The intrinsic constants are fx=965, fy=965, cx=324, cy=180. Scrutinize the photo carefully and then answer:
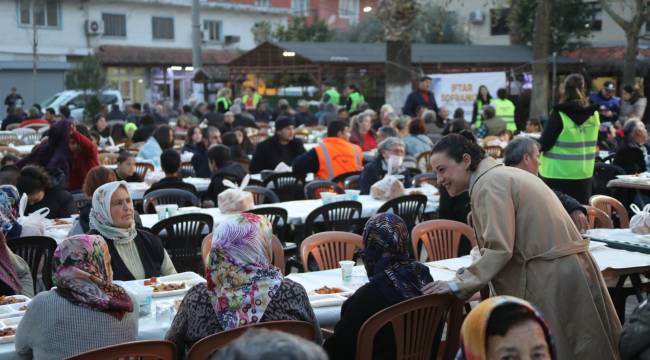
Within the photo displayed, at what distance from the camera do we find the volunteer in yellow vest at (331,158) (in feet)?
35.9

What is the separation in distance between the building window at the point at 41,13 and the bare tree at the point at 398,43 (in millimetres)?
19936

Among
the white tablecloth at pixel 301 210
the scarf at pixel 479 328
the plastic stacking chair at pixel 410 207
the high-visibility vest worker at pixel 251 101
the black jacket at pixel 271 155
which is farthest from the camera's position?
the high-visibility vest worker at pixel 251 101

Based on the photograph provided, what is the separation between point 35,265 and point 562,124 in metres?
5.14

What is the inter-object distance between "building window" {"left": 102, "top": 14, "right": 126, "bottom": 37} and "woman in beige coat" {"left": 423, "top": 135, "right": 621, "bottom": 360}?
127 feet

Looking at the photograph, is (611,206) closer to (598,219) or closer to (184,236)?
(598,219)

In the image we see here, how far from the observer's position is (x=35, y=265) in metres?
6.82

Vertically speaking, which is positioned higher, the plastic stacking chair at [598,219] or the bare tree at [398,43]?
the bare tree at [398,43]

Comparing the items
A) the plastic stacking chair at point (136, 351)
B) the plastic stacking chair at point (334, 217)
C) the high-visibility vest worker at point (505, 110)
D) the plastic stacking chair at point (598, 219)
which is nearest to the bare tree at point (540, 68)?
the high-visibility vest worker at point (505, 110)

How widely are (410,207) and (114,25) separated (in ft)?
115

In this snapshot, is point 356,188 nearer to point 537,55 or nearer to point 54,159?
point 54,159

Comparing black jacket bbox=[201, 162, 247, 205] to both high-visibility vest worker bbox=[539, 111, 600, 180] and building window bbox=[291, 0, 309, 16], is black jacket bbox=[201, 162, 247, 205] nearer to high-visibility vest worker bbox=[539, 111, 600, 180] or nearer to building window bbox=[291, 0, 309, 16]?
high-visibility vest worker bbox=[539, 111, 600, 180]

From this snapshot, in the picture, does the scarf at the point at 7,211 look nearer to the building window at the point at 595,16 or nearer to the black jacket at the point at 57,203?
the black jacket at the point at 57,203

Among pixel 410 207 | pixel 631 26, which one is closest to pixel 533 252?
pixel 410 207

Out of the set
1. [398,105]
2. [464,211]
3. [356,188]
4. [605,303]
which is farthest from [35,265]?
[398,105]
